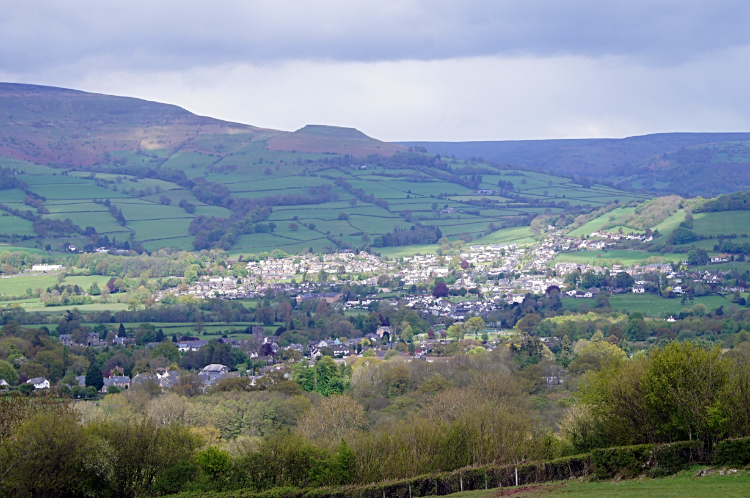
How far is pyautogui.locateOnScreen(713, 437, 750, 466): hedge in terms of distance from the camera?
23125mm

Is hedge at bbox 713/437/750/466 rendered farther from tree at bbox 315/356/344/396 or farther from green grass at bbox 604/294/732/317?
green grass at bbox 604/294/732/317

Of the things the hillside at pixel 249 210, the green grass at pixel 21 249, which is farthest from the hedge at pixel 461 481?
the green grass at pixel 21 249

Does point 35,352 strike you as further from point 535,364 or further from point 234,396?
point 535,364

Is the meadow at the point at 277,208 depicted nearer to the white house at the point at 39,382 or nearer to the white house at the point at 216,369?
the white house at the point at 216,369

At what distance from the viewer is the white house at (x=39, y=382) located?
62.9 meters

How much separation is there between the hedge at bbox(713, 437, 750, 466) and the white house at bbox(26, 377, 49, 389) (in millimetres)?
52050

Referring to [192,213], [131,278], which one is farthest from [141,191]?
[131,278]

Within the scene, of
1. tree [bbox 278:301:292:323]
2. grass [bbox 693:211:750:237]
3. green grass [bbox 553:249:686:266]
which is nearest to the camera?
tree [bbox 278:301:292:323]

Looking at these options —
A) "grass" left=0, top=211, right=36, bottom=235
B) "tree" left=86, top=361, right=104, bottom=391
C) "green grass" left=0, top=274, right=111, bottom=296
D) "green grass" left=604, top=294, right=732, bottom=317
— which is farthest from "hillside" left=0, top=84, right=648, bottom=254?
"tree" left=86, top=361, right=104, bottom=391

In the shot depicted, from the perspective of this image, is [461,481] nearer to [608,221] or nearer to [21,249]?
[21,249]

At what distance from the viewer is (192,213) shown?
169 m

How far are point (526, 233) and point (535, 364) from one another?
9783 cm

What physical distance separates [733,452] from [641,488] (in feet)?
10.1

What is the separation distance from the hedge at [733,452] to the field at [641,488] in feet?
2.43
